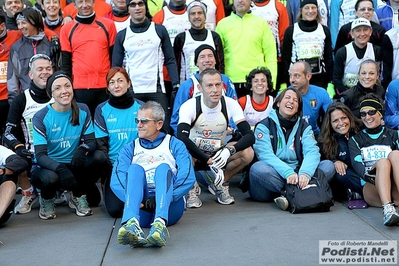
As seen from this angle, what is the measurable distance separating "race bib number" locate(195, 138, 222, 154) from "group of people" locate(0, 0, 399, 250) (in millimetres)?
11

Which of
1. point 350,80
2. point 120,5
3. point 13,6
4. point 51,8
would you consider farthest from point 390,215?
point 13,6

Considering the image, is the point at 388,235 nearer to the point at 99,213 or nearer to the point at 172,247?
the point at 172,247

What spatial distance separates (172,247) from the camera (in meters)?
5.48

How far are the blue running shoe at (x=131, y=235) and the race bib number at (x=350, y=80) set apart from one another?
4.02 metres

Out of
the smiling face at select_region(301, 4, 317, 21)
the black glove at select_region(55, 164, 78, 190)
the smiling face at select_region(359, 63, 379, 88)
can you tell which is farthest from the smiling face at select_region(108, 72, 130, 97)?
the smiling face at select_region(359, 63, 379, 88)

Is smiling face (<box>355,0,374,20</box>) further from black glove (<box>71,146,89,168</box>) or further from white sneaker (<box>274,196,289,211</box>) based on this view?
black glove (<box>71,146,89,168</box>)

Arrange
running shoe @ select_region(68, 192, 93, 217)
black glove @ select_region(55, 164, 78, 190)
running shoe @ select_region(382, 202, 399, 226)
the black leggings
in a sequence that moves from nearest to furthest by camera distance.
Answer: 1. running shoe @ select_region(382, 202, 399, 226)
2. black glove @ select_region(55, 164, 78, 190)
3. the black leggings
4. running shoe @ select_region(68, 192, 93, 217)

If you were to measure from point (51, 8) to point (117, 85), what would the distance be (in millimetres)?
2102

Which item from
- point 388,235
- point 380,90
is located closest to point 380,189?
point 388,235

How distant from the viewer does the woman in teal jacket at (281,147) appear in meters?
6.94

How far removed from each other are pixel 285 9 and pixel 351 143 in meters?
2.60

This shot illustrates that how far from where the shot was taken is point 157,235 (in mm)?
5297

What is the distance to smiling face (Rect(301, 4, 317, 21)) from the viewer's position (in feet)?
27.3

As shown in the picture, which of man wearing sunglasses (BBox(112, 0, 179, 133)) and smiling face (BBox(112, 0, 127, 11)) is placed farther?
smiling face (BBox(112, 0, 127, 11))
